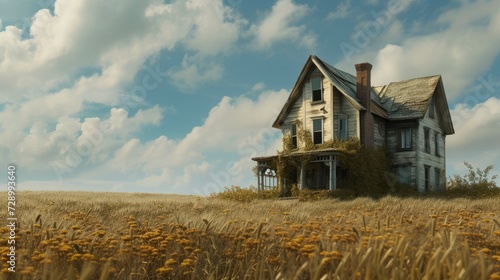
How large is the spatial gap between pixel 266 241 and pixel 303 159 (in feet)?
90.9

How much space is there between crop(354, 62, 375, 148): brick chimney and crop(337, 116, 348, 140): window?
118cm


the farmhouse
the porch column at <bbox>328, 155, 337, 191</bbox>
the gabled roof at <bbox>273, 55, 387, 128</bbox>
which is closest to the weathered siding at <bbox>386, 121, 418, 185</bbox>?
the farmhouse

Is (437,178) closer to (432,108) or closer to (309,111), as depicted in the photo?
(432,108)

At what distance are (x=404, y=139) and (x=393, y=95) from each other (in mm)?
5162

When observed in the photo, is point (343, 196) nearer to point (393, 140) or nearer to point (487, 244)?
point (393, 140)

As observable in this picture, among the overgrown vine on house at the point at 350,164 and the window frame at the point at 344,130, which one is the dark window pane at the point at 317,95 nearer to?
the window frame at the point at 344,130

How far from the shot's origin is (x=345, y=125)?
36.9m

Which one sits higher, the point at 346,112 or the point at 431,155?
the point at 346,112

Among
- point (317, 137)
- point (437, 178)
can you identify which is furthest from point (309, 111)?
point (437, 178)

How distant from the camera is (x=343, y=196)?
1326 inches

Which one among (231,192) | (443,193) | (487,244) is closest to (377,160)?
(443,193)

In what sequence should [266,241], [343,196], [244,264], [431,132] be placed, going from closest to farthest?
[244,264] < [266,241] < [343,196] < [431,132]

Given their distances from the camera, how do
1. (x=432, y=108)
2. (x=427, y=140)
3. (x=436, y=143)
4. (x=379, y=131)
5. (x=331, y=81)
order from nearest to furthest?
(x=331, y=81) → (x=379, y=131) → (x=427, y=140) → (x=432, y=108) → (x=436, y=143)

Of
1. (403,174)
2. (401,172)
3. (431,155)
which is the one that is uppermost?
(431,155)
